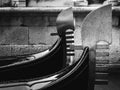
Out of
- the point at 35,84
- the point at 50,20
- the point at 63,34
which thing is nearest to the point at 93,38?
the point at 35,84

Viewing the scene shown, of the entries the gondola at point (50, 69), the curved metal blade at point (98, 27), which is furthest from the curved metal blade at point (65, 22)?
the curved metal blade at point (98, 27)

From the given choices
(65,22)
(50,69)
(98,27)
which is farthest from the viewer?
(50,69)

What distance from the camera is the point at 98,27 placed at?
1406 millimetres

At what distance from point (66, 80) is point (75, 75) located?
0.21 ft

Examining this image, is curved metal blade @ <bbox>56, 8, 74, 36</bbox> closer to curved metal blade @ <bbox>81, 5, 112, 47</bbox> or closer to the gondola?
the gondola

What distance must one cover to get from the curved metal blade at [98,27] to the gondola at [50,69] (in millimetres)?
63

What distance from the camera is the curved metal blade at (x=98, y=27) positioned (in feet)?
4.54

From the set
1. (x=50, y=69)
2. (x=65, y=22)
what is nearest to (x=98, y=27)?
(x=65, y=22)

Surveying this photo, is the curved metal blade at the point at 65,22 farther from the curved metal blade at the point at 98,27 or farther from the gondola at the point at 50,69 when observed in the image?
the curved metal blade at the point at 98,27

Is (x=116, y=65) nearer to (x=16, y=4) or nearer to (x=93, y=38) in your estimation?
(x=16, y=4)

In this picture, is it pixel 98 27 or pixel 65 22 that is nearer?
pixel 98 27

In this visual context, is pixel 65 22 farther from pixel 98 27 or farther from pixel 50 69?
pixel 98 27

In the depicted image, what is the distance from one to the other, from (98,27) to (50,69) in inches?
34.4

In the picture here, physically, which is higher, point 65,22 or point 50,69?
point 65,22
